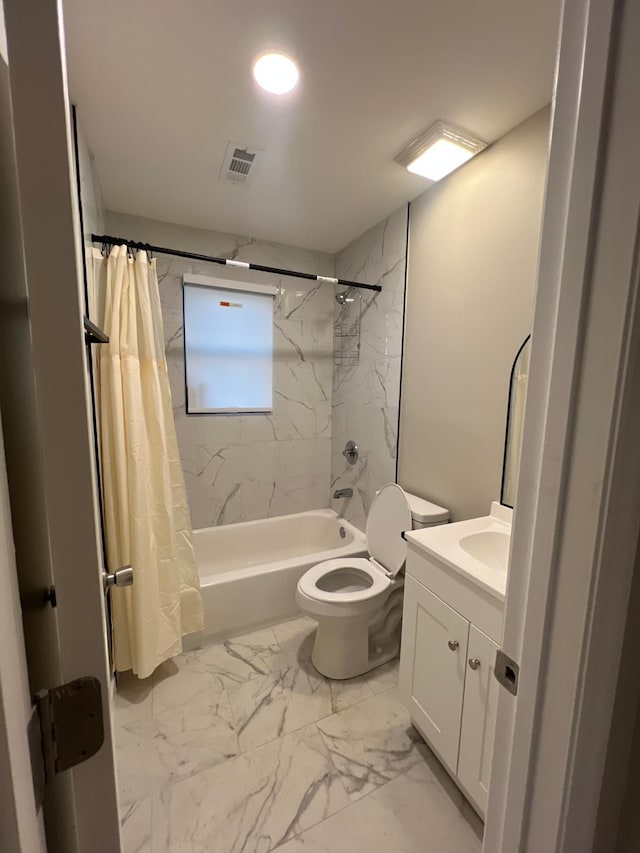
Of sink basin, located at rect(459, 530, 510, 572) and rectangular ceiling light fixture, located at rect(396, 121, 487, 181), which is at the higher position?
rectangular ceiling light fixture, located at rect(396, 121, 487, 181)

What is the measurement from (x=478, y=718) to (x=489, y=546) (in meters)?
0.55

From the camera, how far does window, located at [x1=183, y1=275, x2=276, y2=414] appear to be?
2.49m

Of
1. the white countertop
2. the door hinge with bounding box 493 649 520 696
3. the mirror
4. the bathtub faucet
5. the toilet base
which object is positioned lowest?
the toilet base

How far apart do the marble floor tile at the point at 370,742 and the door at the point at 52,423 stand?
4.09 feet

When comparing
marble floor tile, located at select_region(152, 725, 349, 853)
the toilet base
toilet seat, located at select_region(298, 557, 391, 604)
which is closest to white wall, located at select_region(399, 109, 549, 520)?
toilet seat, located at select_region(298, 557, 391, 604)

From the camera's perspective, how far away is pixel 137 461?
5.48 ft

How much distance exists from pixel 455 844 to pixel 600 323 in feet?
5.29

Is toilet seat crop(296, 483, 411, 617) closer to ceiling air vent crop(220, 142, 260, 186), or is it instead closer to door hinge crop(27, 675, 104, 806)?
door hinge crop(27, 675, 104, 806)

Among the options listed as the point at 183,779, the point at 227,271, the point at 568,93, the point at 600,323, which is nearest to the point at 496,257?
the point at 568,93

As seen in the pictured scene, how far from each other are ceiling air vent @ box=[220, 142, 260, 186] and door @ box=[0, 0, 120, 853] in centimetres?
151

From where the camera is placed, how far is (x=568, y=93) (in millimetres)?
498

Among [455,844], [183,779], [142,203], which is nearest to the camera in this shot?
[455,844]

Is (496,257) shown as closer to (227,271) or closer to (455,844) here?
(227,271)

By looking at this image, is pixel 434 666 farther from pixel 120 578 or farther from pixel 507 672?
pixel 120 578
